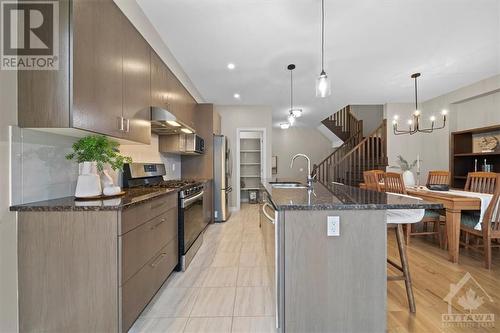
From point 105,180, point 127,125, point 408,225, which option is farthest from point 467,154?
point 105,180

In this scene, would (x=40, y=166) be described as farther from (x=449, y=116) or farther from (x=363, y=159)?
(x=449, y=116)

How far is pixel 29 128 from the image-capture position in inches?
53.1

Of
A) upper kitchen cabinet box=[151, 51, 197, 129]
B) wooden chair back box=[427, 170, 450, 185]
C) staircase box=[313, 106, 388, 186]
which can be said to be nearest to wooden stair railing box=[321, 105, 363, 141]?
staircase box=[313, 106, 388, 186]

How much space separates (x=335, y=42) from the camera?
2871 millimetres

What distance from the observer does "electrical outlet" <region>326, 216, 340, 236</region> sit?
52.7 inches

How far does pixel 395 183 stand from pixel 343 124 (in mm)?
4595

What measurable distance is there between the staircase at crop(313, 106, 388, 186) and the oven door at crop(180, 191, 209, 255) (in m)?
2.94

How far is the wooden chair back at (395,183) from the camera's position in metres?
3.09

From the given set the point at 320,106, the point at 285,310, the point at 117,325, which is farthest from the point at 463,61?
the point at 117,325

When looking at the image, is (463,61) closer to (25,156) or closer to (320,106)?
(320,106)

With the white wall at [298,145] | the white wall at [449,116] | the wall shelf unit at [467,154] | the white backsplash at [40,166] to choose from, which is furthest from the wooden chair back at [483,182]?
the white wall at [298,145]

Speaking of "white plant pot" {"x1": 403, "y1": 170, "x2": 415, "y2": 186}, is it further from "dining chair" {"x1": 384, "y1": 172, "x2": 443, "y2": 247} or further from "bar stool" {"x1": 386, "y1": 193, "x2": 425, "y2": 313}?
"bar stool" {"x1": 386, "y1": 193, "x2": 425, "y2": 313}

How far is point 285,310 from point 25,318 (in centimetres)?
153

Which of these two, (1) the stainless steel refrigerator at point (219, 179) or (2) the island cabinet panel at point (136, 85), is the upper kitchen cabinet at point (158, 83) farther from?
(1) the stainless steel refrigerator at point (219, 179)
